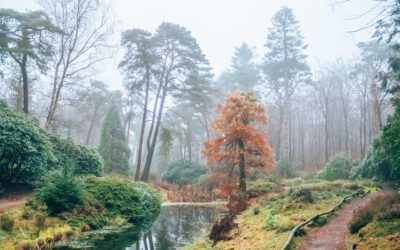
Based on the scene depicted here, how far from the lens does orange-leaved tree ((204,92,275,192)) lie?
17.6 m

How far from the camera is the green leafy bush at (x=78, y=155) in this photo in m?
19.5

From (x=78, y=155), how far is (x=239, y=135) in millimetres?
10354

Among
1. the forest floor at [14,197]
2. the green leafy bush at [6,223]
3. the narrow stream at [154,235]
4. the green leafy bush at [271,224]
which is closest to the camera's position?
the green leafy bush at [6,223]

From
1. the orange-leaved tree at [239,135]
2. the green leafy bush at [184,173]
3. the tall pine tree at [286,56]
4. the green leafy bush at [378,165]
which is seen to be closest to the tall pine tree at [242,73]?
the tall pine tree at [286,56]

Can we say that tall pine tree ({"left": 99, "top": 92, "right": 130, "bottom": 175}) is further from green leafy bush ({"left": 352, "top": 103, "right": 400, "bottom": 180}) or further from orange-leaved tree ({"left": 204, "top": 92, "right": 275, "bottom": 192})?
green leafy bush ({"left": 352, "top": 103, "right": 400, "bottom": 180})

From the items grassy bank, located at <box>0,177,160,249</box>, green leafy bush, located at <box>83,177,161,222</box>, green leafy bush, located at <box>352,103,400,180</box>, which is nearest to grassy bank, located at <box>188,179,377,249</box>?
green leafy bush, located at <box>352,103,400,180</box>

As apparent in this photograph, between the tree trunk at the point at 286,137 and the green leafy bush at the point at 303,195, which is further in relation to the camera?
the tree trunk at the point at 286,137

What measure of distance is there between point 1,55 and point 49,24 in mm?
3644

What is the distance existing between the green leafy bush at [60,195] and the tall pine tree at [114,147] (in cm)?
1734

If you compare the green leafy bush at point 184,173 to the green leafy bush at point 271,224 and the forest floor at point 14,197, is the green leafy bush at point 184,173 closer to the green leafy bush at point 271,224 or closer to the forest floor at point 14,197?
the forest floor at point 14,197

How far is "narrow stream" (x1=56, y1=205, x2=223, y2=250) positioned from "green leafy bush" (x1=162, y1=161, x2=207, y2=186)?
13.6m

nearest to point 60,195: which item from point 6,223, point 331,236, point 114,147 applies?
point 6,223

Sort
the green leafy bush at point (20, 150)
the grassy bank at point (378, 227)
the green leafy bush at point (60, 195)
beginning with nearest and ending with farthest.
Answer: the grassy bank at point (378, 227) < the green leafy bush at point (60, 195) < the green leafy bush at point (20, 150)

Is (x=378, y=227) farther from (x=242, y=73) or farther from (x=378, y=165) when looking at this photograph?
(x=242, y=73)
